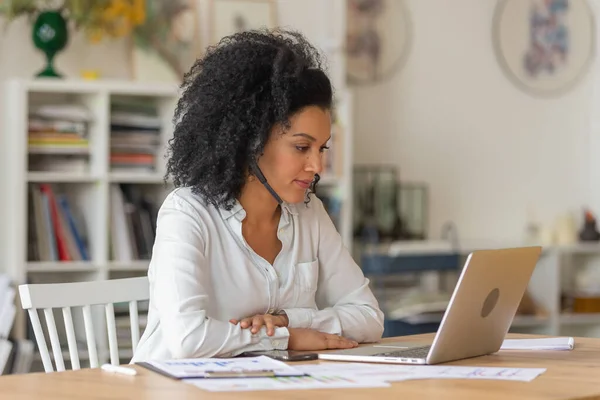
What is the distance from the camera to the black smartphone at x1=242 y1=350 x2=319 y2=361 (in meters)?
1.82

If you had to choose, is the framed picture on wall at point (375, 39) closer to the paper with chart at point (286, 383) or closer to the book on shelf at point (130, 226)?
the book on shelf at point (130, 226)

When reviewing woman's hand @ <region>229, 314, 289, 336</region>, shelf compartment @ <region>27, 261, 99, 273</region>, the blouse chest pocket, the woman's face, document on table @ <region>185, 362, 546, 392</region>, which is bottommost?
shelf compartment @ <region>27, 261, 99, 273</region>

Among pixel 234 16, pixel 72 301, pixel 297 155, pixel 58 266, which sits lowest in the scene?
pixel 58 266

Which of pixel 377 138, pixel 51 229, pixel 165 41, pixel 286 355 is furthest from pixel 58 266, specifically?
pixel 286 355

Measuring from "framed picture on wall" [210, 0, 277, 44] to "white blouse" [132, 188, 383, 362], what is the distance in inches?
84.9

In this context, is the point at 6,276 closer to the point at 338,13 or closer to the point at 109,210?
the point at 109,210

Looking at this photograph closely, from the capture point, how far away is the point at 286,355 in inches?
72.4

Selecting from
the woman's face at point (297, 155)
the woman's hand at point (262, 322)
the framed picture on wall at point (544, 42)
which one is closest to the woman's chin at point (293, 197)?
the woman's face at point (297, 155)

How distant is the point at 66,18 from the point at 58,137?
1.61 feet

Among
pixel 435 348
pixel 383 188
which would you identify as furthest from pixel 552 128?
pixel 435 348

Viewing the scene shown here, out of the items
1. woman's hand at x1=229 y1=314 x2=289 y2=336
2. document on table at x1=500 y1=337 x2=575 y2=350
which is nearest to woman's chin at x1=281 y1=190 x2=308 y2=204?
woman's hand at x1=229 y1=314 x2=289 y2=336

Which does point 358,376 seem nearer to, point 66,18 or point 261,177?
point 261,177

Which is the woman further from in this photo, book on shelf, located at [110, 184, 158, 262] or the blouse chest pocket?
book on shelf, located at [110, 184, 158, 262]

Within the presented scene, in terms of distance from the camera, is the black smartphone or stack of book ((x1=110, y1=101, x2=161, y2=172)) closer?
the black smartphone
